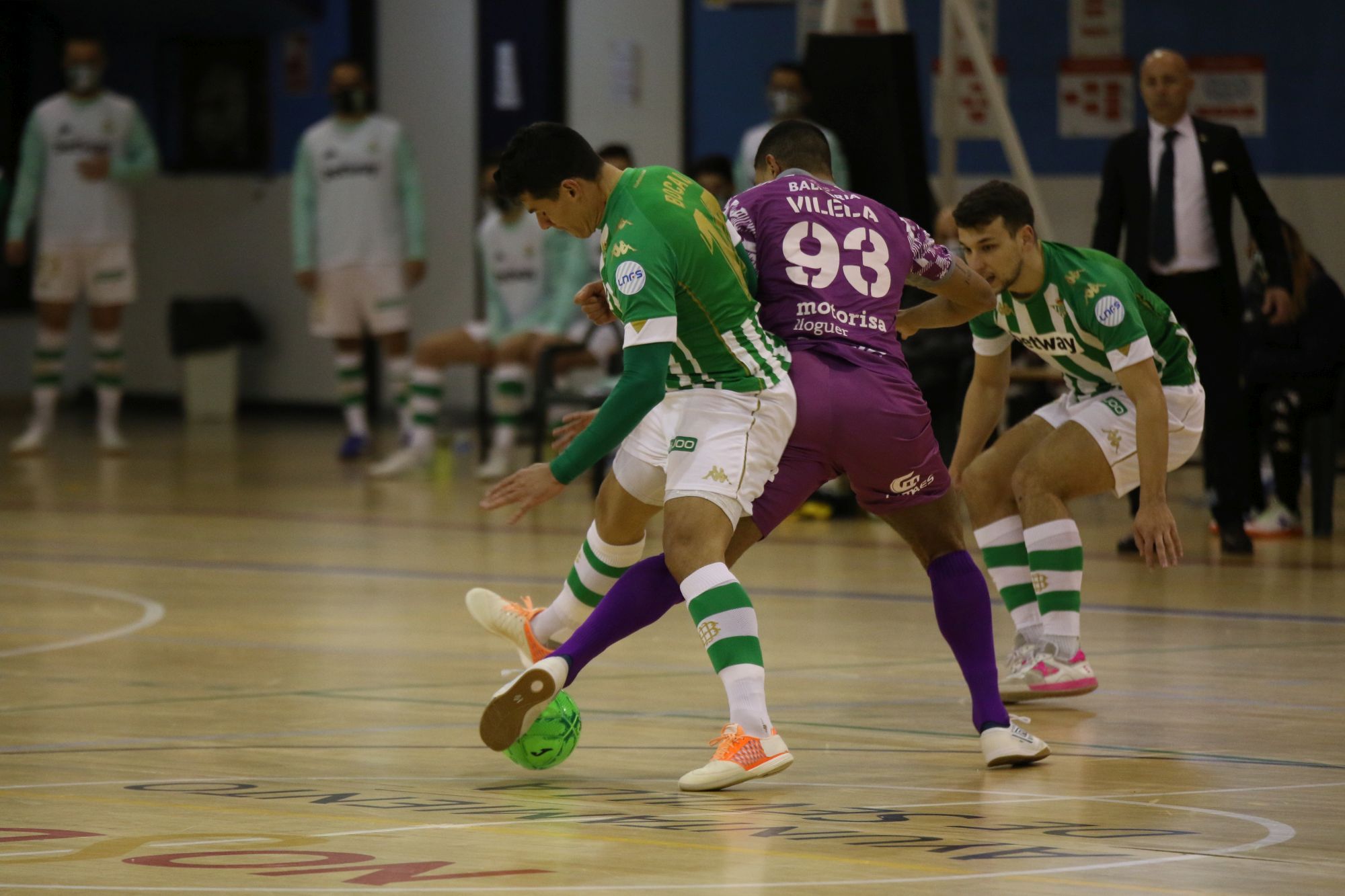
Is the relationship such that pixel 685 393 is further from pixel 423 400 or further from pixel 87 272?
pixel 87 272

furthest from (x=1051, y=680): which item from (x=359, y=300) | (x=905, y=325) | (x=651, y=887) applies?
(x=359, y=300)

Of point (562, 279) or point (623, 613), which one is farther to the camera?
point (562, 279)

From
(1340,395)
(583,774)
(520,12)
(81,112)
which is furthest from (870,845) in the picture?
(520,12)

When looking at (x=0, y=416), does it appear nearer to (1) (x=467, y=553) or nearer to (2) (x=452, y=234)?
(2) (x=452, y=234)

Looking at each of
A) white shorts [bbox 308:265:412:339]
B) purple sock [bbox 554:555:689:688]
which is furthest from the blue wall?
purple sock [bbox 554:555:689:688]

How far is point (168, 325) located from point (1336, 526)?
37.2 feet

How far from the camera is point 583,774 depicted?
507cm

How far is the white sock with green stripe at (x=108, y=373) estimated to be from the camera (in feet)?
49.6

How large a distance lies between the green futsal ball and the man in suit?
16.8 ft

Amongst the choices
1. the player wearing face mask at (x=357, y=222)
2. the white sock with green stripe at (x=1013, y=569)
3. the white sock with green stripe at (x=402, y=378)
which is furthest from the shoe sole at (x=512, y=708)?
the white sock with green stripe at (x=402, y=378)

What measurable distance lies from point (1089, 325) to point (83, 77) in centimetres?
1027

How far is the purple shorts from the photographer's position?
16.8ft

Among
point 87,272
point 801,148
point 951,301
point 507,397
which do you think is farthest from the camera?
point 87,272

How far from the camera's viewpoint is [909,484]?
5188mm
